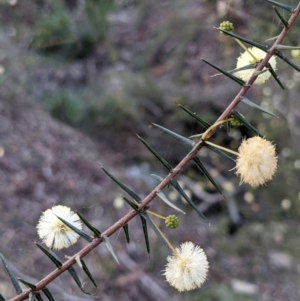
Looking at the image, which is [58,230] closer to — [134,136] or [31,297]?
[31,297]

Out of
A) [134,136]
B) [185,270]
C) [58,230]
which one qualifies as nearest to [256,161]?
[185,270]

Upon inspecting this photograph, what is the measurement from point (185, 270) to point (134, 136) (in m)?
2.69

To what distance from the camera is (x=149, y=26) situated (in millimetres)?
4348

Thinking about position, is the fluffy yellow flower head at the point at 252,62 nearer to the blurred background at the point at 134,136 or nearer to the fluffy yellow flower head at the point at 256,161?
the fluffy yellow flower head at the point at 256,161

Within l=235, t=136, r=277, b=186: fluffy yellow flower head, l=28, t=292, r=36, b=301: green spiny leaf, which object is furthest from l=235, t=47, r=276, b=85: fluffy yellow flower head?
l=28, t=292, r=36, b=301: green spiny leaf

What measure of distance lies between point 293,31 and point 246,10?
3.78ft

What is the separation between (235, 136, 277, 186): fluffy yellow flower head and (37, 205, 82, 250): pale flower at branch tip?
9.0 inches

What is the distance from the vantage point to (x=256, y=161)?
465mm

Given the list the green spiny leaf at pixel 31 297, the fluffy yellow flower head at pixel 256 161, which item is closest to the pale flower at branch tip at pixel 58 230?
the green spiny leaf at pixel 31 297

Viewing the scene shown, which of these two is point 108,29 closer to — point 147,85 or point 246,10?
point 147,85

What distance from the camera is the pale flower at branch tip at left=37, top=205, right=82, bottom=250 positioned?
0.56m

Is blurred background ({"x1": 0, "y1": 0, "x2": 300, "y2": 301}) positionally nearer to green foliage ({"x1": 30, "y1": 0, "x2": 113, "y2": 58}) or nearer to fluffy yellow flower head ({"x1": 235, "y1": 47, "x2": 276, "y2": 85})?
green foliage ({"x1": 30, "y1": 0, "x2": 113, "y2": 58})

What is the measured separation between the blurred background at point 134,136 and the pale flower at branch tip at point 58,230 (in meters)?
1.25

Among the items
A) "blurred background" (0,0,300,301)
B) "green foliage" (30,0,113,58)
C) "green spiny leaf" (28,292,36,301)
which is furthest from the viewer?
"green foliage" (30,0,113,58)
